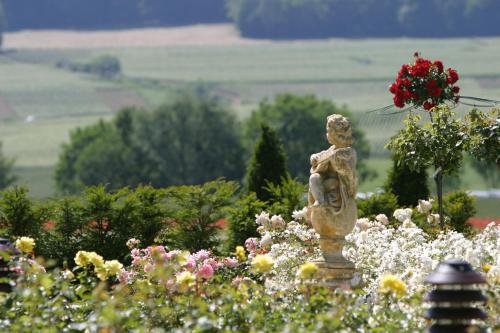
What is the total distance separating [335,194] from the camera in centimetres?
1312

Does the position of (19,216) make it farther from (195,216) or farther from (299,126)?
(299,126)

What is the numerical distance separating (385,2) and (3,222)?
542ft

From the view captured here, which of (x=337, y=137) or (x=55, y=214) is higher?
(x=337, y=137)

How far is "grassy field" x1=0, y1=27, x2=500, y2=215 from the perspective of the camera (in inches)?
4291

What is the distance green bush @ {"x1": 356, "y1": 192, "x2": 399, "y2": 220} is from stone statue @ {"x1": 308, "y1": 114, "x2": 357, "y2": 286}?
5.95m

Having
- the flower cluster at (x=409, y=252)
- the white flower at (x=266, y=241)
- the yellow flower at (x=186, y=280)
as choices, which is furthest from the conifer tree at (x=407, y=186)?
the yellow flower at (x=186, y=280)

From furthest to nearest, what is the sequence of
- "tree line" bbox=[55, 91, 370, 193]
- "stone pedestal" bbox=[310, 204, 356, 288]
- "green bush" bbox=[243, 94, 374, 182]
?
"tree line" bbox=[55, 91, 370, 193], "green bush" bbox=[243, 94, 374, 182], "stone pedestal" bbox=[310, 204, 356, 288]

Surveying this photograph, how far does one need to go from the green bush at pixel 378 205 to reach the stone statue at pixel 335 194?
19.5ft

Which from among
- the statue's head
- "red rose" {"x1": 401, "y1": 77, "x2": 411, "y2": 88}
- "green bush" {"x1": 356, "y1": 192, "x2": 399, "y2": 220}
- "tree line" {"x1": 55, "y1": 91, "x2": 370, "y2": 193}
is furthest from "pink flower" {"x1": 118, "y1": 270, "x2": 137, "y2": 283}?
"tree line" {"x1": 55, "y1": 91, "x2": 370, "y2": 193}

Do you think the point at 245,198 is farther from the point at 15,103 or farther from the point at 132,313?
the point at 15,103

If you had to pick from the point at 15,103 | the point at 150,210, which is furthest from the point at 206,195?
the point at 15,103

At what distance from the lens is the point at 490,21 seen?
16962 centimetres

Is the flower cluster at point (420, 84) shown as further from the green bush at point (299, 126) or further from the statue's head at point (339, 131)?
the green bush at point (299, 126)

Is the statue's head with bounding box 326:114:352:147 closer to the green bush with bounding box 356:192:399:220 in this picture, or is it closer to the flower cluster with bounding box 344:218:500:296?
the flower cluster with bounding box 344:218:500:296
